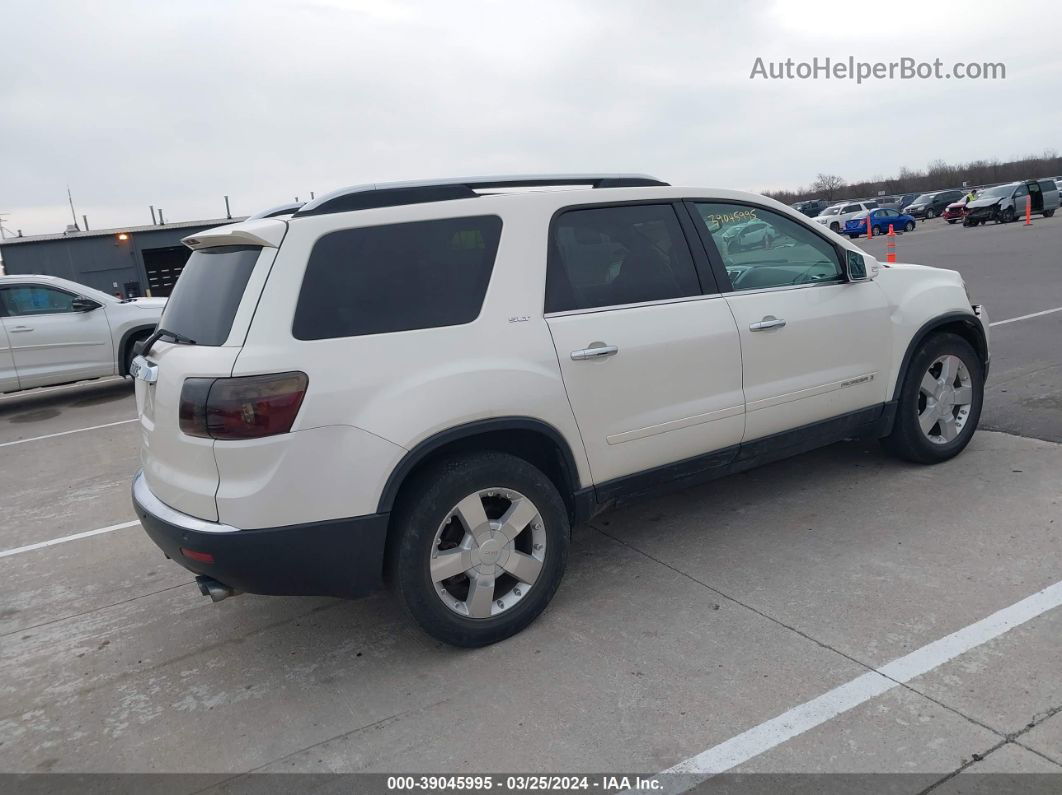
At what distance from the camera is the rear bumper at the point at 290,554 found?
302cm

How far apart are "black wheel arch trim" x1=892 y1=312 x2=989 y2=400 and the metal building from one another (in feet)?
77.9

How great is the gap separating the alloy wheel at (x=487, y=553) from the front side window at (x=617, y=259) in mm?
895

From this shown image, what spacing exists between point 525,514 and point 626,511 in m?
1.61

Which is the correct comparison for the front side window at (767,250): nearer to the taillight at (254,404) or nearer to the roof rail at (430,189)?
the roof rail at (430,189)

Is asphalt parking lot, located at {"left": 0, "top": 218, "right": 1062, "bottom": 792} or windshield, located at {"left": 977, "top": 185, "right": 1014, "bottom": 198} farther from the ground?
windshield, located at {"left": 977, "top": 185, "right": 1014, "bottom": 198}

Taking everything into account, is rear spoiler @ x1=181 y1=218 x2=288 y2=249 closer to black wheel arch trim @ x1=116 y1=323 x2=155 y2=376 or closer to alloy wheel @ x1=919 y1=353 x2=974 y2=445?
alloy wheel @ x1=919 y1=353 x2=974 y2=445

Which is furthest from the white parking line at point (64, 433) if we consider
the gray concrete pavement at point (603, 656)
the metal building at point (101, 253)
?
the metal building at point (101, 253)

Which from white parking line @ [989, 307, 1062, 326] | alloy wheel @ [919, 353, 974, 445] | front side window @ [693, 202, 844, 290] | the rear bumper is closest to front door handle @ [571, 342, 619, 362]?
front side window @ [693, 202, 844, 290]

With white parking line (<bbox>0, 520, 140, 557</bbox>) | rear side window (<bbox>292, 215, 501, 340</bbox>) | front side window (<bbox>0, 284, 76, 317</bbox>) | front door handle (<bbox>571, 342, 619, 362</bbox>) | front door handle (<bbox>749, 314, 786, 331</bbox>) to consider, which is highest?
front side window (<bbox>0, 284, 76, 317</bbox>)

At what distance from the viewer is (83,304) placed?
10539 millimetres

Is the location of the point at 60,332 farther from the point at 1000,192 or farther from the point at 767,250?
the point at 1000,192

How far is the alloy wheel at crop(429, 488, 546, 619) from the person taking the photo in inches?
130

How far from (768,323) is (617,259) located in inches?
34.5

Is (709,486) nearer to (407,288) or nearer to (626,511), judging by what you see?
(626,511)
